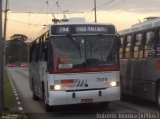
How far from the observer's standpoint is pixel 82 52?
15.8 meters

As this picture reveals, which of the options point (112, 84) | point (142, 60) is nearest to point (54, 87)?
point (112, 84)

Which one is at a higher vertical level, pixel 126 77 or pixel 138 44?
pixel 138 44

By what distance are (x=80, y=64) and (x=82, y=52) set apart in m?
0.38

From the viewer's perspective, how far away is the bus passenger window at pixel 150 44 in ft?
56.0

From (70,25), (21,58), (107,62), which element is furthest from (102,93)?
(21,58)

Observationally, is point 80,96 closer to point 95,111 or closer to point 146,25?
point 95,111

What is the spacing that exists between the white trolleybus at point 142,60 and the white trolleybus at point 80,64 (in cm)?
135

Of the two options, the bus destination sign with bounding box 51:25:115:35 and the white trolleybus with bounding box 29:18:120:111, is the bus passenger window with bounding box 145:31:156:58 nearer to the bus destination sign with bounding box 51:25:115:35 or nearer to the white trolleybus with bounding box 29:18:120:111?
the white trolleybus with bounding box 29:18:120:111

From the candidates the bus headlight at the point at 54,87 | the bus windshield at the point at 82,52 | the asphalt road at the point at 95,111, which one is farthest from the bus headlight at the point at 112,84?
the bus headlight at the point at 54,87

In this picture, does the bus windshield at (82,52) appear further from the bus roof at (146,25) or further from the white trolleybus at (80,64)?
the bus roof at (146,25)

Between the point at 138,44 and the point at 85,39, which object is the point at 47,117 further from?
the point at 138,44

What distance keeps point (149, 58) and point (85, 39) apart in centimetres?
251

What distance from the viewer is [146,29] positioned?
17.9 m

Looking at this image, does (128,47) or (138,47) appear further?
(128,47)
